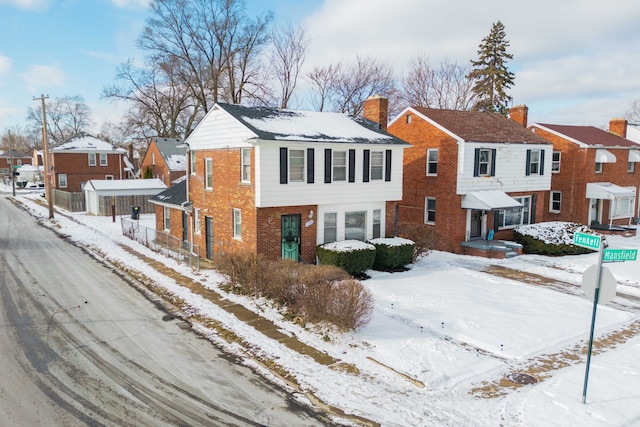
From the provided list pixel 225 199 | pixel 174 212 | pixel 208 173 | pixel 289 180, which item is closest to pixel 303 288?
pixel 289 180

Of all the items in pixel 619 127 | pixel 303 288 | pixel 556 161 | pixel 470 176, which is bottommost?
pixel 303 288

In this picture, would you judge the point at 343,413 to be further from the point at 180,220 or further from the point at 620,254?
the point at 180,220

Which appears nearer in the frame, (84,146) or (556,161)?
(556,161)

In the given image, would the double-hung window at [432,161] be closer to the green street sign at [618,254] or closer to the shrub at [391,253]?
the shrub at [391,253]

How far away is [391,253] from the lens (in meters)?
18.4

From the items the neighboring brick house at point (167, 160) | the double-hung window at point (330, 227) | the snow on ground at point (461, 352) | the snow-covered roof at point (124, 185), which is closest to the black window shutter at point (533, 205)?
the snow on ground at point (461, 352)

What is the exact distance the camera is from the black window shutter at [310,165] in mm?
17672

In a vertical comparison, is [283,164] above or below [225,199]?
above

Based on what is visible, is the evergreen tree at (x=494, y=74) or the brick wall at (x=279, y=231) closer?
the brick wall at (x=279, y=231)

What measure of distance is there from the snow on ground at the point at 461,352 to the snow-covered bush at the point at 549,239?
4797 mm

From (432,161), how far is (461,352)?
1572cm

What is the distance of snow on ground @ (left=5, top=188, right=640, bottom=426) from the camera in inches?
310

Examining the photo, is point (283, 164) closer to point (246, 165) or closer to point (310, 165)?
point (310, 165)

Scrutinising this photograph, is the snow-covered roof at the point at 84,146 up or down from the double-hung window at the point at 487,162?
up
